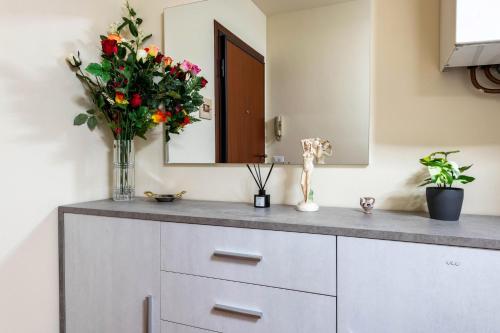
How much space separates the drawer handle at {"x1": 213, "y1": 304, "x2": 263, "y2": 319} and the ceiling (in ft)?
4.16

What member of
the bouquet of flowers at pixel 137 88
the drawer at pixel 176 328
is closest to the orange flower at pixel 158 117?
the bouquet of flowers at pixel 137 88

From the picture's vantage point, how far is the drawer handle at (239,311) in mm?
1038

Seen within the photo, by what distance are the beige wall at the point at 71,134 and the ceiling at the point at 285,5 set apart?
0.25 meters

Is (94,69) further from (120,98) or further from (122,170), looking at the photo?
(122,170)

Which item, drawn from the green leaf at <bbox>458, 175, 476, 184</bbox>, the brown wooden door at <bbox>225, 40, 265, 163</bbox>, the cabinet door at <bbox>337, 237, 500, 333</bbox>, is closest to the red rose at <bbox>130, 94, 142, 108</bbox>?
the brown wooden door at <bbox>225, 40, 265, 163</bbox>

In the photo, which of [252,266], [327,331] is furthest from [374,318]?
[252,266]

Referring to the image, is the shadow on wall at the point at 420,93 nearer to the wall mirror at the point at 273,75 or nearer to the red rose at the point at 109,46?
the wall mirror at the point at 273,75

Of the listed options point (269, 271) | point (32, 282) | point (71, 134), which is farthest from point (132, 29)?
point (269, 271)

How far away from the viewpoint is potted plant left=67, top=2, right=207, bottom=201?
1.42m

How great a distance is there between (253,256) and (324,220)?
10.5 inches

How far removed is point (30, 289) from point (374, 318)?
136 cm

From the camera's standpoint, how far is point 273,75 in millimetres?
1455

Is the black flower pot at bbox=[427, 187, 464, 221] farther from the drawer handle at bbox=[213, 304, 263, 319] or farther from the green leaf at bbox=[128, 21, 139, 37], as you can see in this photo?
the green leaf at bbox=[128, 21, 139, 37]

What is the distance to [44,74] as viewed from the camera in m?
1.37
